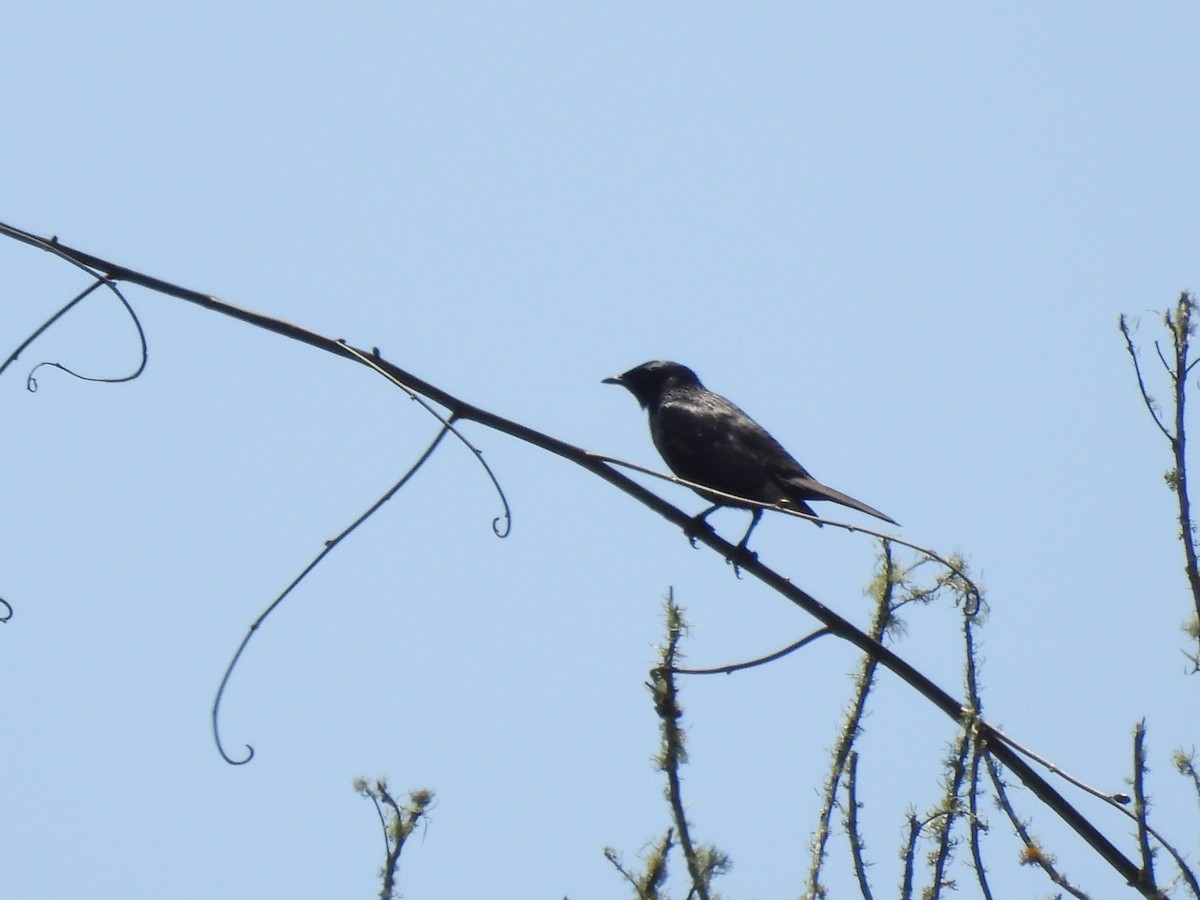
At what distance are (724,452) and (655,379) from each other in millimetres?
1409

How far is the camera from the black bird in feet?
20.4

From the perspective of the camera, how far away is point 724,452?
21.9ft

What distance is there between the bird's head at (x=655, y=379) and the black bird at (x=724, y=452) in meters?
0.01

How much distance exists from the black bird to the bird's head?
12 millimetres

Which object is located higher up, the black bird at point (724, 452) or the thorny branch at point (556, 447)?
the black bird at point (724, 452)

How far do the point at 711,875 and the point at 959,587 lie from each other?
0.90 m

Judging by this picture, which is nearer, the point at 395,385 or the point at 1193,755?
the point at 395,385

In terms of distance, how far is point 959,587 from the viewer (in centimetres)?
292

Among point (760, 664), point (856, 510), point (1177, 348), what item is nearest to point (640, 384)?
point (856, 510)

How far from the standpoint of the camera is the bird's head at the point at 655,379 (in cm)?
789

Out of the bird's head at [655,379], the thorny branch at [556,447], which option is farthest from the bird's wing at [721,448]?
the thorny branch at [556,447]

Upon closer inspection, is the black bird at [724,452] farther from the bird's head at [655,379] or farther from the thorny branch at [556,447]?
the thorny branch at [556,447]

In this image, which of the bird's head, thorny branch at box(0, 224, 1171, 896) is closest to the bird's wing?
the bird's head

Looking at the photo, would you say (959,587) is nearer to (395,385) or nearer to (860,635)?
(860,635)
